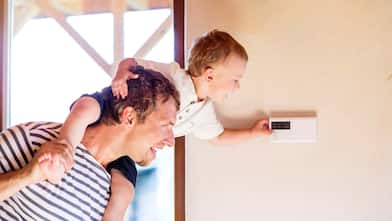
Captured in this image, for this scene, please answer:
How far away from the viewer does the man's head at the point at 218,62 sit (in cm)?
145

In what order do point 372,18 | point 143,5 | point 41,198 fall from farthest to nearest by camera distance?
point 143,5
point 372,18
point 41,198

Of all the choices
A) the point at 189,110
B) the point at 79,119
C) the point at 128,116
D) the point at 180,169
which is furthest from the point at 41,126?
the point at 180,169

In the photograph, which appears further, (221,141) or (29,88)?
(29,88)

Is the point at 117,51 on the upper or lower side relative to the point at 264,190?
upper

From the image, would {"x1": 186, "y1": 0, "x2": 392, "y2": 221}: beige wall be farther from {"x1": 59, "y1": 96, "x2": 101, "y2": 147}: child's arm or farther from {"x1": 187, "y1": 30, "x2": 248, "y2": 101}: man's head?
{"x1": 59, "y1": 96, "x2": 101, "y2": 147}: child's arm

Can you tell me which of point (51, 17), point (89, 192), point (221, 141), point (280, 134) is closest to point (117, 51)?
point (51, 17)

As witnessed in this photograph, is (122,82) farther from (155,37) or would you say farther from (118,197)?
(155,37)

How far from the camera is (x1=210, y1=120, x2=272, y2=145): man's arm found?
163cm

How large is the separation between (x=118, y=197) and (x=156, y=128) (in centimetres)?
20

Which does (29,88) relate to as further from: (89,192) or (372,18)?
(372,18)

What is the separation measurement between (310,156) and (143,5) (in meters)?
0.83

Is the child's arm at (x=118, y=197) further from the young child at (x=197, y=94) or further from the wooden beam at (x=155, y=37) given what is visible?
the wooden beam at (x=155, y=37)

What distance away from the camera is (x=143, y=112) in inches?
47.8

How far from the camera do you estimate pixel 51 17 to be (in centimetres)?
201
